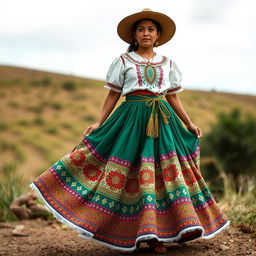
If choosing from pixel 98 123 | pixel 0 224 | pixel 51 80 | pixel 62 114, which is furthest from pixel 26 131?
pixel 98 123

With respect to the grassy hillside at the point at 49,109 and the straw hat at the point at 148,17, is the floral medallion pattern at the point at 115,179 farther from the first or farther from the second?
the grassy hillside at the point at 49,109

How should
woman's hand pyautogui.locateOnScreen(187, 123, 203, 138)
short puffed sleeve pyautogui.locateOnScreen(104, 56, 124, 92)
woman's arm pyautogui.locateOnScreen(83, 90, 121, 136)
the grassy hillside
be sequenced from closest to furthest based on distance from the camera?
short puffed sleeve pyautogui.locateOnScreen(104, 56, 124, 92)
woman's arm pyautogui.locateOnScreen(83, 90, 121, 136)
woman's hand pyautogui.locateOnScreen(187, 123, 203, 138)
the grassy hillside

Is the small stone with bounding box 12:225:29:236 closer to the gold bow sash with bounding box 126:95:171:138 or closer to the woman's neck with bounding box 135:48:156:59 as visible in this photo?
the gold bow sash with bounding box 126:95:171:138

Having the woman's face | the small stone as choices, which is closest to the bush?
the small stone

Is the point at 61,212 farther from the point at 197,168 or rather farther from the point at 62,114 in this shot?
the point at 62,114

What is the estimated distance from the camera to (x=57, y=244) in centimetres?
470

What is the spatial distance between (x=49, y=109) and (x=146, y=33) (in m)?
28.0

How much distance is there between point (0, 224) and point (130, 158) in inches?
108

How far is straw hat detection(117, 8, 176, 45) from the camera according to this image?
4066mm

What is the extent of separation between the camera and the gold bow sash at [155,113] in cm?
393

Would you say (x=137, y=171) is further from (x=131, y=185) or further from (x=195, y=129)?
(x=195, y=129)

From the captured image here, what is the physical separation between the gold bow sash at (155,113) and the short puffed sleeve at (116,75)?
10.2 inches

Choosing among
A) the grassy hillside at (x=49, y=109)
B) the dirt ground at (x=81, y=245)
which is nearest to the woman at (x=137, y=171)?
the dirt ground at (x=81, y=245)

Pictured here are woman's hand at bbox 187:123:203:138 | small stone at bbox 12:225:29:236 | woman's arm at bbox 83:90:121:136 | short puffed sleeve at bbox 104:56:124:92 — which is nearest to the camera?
short puffed sleeve at bbox 104:56:124:92
